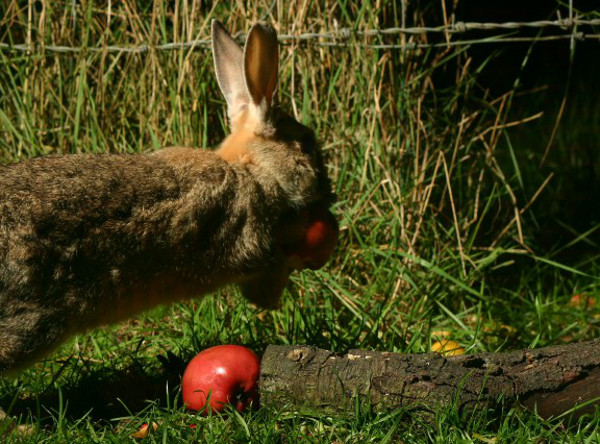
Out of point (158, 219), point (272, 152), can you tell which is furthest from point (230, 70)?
→ point (158, 219)

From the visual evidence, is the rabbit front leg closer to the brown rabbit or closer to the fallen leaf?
the brown rabbit

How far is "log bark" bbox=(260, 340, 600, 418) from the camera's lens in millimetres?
2830

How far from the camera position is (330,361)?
2.95 metres

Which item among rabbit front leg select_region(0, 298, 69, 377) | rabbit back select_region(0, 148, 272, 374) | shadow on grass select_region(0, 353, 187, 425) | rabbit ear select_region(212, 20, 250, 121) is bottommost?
shadow on grass select_region(0, 353, 187, 425)

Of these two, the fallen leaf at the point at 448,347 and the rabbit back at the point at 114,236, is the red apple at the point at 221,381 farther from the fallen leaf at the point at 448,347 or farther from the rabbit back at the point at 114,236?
the fallen leaf at the point at 448,347

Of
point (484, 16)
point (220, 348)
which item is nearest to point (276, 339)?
point (220, 348)

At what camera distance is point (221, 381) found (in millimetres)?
2969

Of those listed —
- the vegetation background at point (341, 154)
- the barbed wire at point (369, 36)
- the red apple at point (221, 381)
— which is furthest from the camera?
the barbed wire at point (369, 36)

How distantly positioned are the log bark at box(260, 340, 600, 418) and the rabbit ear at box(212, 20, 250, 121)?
4.72ft

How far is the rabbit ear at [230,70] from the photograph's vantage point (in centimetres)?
386

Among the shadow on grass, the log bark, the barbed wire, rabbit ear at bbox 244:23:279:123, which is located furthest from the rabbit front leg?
the barbed wire

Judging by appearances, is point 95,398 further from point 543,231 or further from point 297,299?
point 543,231

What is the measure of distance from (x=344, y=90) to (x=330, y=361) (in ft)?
6.52

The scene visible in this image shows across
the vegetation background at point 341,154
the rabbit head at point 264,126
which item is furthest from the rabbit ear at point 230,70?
the vegetation background at point 341,154
